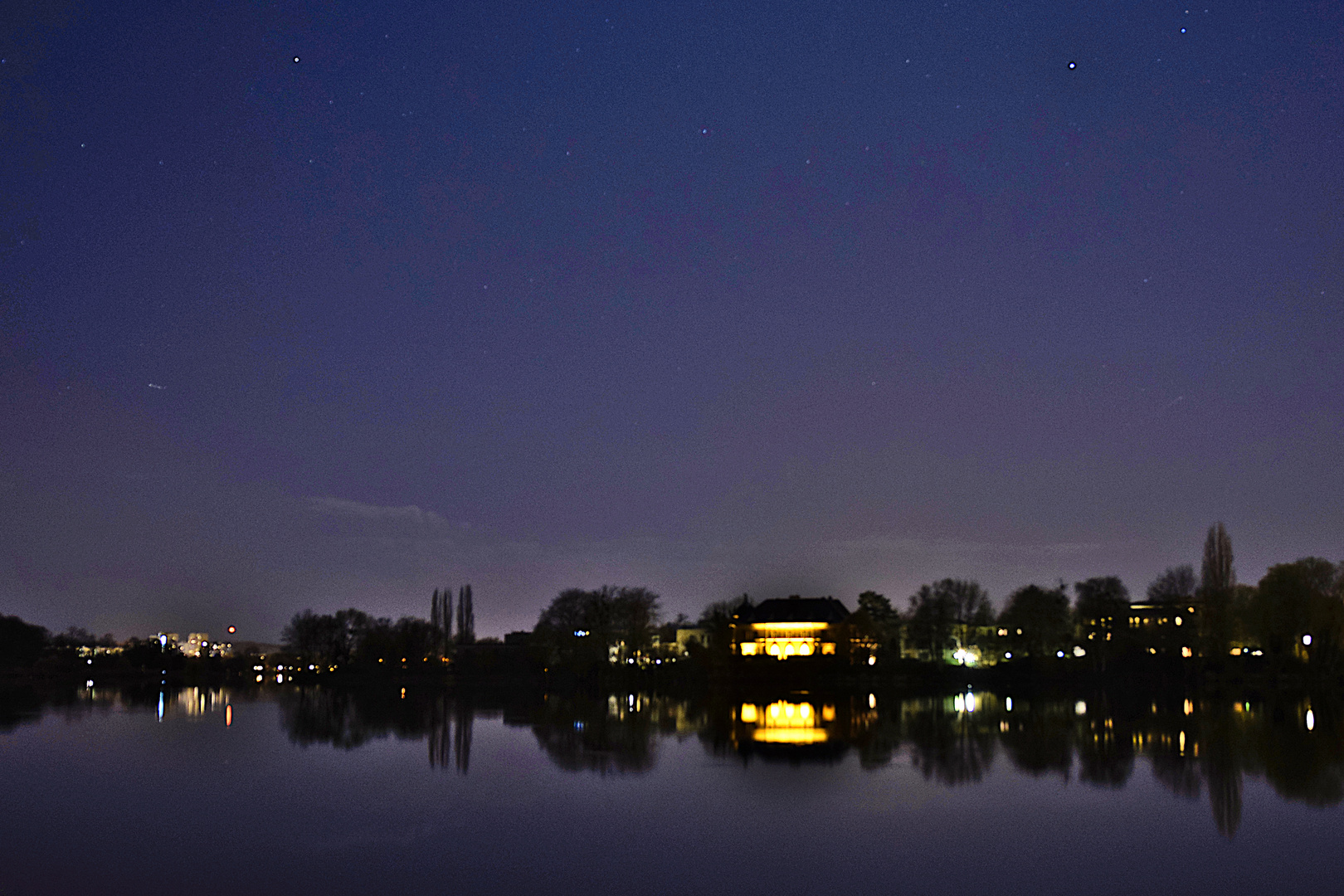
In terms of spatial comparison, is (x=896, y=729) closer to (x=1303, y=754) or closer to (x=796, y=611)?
(x=1303, y=754)

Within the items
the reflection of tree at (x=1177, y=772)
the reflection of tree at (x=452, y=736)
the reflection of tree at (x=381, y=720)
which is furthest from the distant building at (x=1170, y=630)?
the reflection of tree at (x=381, y=720)

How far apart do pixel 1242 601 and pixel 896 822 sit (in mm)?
107466

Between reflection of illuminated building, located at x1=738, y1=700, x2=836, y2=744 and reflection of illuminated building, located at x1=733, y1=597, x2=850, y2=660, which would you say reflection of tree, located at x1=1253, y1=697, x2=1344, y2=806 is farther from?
reflection of illuminated building, located at x1=733, y1=597, x2=850, y2=660

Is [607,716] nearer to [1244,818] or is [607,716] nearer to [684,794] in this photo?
[684,794]

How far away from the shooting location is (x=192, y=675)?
4798 inches

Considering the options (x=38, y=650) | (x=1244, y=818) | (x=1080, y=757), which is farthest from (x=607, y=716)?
(x=38, y=650)

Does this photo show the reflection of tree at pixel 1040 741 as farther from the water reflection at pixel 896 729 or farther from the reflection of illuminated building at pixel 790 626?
the reflection of illuminated building at pixel 790 626

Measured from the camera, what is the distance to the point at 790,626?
133m

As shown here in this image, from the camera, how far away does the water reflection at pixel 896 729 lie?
27375 millimetres

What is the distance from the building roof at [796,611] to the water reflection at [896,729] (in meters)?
61.5

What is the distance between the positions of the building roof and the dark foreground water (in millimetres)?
90953

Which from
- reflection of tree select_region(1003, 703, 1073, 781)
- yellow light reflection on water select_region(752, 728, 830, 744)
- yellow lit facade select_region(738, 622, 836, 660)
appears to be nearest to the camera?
reflection of tree select_region(1003, 703, 1073, 781)

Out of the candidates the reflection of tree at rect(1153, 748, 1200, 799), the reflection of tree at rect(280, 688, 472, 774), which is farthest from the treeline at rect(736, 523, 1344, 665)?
the reflection of tree at rect(1153, 748, 1200, 799)

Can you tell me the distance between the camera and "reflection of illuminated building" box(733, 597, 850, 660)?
422 feet
